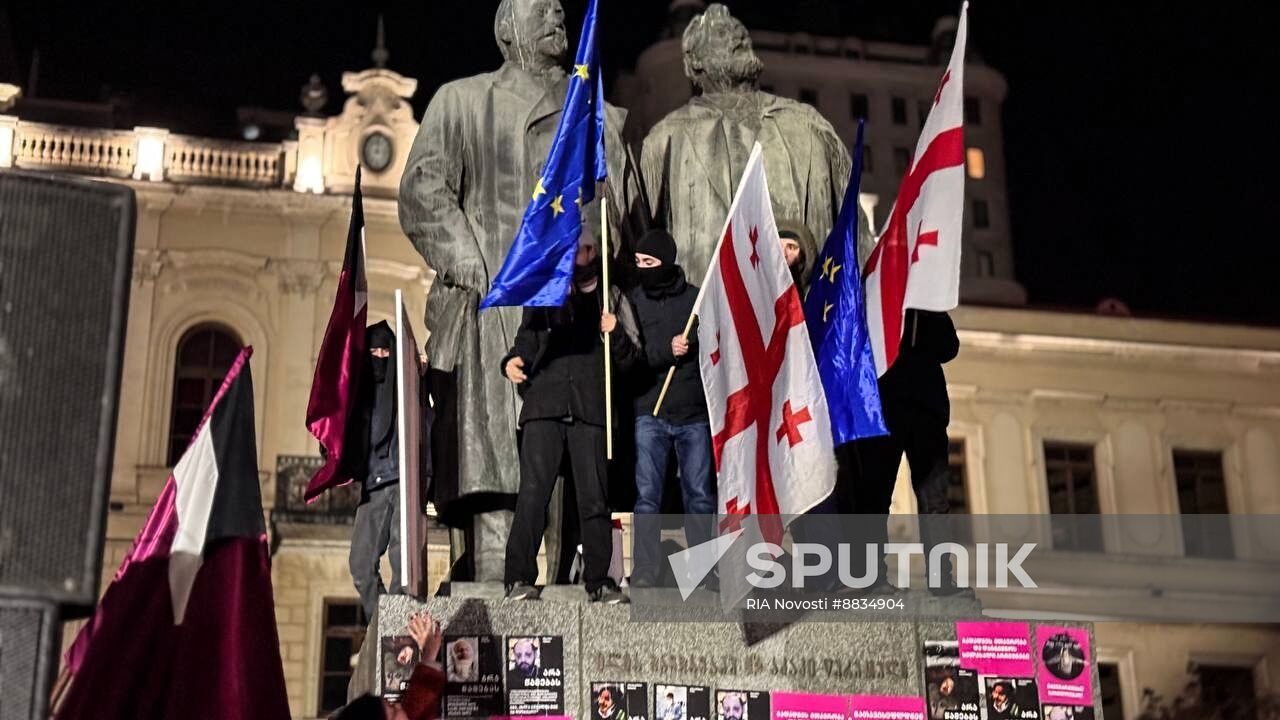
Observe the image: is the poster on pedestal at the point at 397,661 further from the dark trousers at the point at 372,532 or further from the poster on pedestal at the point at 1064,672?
the dark trousers at the point at 372,532

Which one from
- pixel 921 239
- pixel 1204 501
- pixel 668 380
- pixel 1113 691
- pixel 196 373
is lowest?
pixel 668 380

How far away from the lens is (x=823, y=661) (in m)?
6.63

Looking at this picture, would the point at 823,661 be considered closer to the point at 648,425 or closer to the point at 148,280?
the point at 648,425

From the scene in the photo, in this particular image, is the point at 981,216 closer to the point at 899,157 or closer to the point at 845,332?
the point at 899,157

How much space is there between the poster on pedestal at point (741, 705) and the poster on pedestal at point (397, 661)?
108 centimetres

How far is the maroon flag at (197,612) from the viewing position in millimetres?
5297

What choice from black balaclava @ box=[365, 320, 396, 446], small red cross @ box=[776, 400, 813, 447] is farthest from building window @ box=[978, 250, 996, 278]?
small red cross @ box=[776, 400, 813, 447]

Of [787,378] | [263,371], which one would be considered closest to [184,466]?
[787,378]

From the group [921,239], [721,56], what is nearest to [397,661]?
[921,239]

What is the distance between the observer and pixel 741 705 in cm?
650

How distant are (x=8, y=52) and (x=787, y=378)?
76.1ft

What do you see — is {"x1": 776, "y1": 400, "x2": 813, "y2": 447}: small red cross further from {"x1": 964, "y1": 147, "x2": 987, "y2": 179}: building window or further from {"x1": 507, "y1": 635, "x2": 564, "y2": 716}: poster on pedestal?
{"x1": 964, "y1": 147, "x2": 987, "y2": 179}: building window

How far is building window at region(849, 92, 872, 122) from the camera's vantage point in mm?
58625

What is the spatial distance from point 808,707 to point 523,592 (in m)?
1.08
